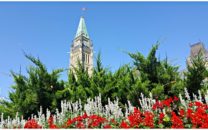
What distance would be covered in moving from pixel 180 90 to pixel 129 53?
211 centimetres

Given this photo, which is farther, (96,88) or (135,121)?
(96,88)

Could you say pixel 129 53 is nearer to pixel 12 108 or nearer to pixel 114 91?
pixel 114 91

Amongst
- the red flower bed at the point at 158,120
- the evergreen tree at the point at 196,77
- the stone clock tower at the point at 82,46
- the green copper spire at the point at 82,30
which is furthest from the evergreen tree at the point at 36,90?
the green copper spire at the point at 82,30

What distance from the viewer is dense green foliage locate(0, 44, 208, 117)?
28.6 ft

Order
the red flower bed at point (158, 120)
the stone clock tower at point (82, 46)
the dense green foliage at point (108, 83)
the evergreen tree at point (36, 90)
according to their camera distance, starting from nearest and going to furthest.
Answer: the red flower bed at point (158, 120)
the dense green foliage at point (108, 83)
the evergreen tree at point (36, 90)
the stone clock tower at point (82, 46)

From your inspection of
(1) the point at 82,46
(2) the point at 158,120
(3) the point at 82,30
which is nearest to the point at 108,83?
(2) the point at 158,120

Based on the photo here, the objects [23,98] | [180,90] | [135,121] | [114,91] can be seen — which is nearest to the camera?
[135,121]

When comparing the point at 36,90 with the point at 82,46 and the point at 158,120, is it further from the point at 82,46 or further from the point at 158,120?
the point at 82,46

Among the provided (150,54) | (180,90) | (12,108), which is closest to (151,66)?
(150,54)

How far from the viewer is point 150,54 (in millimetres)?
9375

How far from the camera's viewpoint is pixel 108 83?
30.3ft

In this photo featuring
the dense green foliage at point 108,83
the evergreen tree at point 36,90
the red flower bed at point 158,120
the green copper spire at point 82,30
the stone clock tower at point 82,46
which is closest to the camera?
the red flower bed at point 158,120

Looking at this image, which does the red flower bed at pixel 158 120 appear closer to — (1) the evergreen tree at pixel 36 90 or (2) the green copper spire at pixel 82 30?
(1) the evergreen tree at pixel 36 90

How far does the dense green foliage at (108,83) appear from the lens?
8.71 m
